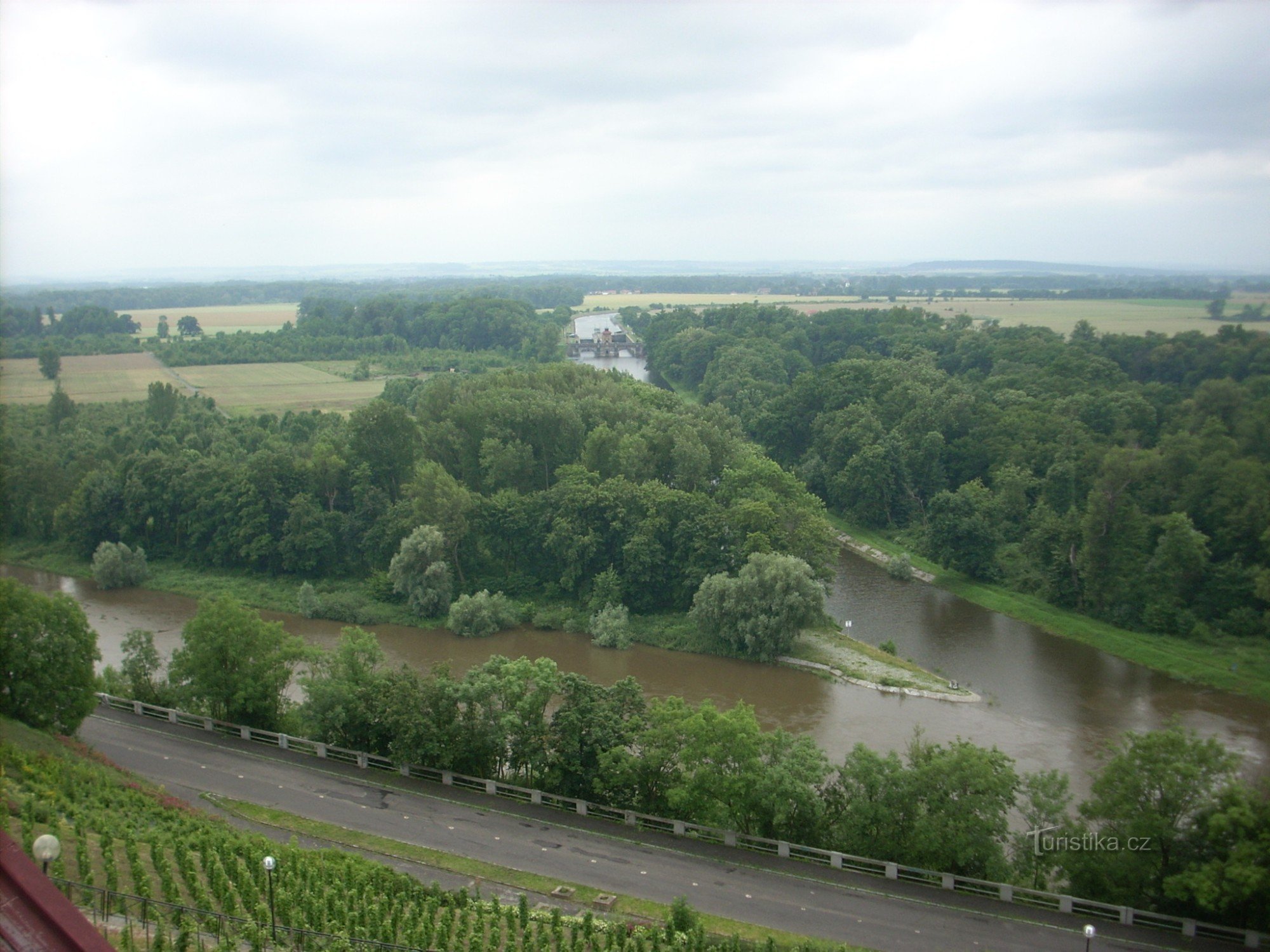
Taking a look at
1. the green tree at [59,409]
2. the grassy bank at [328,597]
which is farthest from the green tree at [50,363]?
the grassy bank at [328,597]

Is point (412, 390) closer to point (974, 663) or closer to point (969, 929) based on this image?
point (974, 663)

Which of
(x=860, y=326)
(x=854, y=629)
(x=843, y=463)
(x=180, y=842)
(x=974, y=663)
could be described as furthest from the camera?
(x=860, y=326)

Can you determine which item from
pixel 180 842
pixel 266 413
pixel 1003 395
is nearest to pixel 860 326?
pixel 1003 395

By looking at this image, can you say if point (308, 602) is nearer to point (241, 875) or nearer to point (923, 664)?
point (241, 875)

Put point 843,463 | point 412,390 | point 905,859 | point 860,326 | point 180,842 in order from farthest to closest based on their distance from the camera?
1. point 860,326
2. point 412,390
3. point 843,463
4. point 905,859
5. point 180,842

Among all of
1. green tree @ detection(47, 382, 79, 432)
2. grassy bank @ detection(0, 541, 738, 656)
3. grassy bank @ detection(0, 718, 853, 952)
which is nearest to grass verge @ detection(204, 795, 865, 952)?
grassy bank @ detection(0, 718, 853, 952)

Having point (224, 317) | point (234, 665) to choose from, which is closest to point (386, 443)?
point (234, 665)
